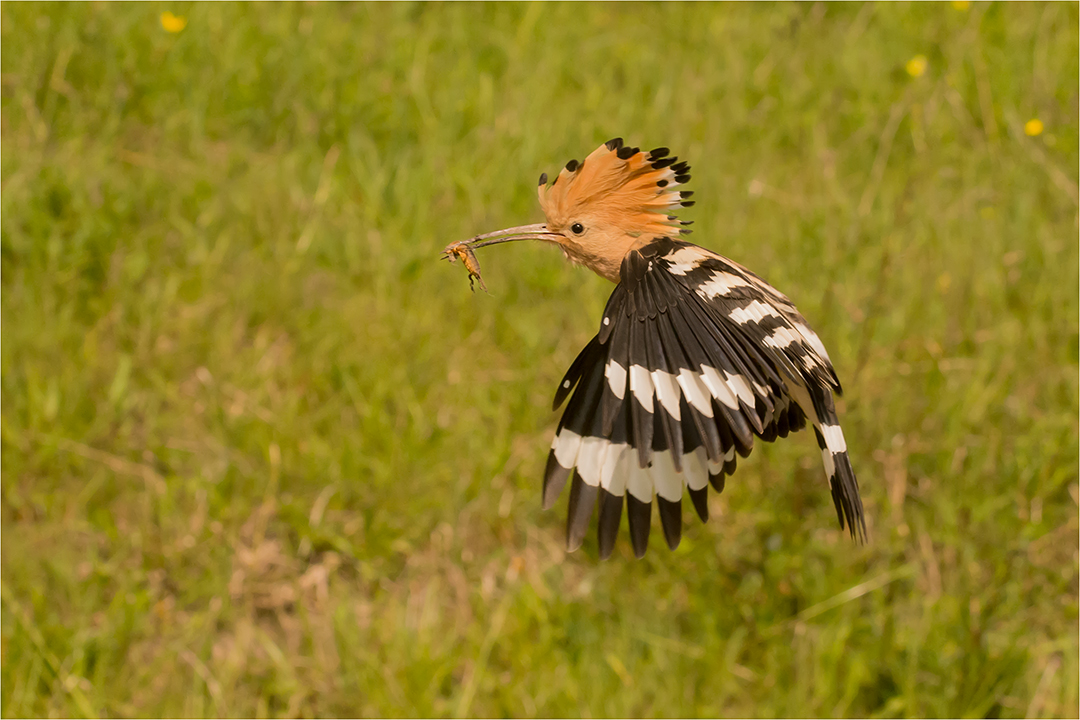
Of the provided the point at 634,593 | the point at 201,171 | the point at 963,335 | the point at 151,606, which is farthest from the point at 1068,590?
the point at 201,171

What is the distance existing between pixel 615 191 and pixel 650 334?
149 millimetres

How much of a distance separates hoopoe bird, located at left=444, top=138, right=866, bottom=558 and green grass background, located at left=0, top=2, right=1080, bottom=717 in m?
1.34

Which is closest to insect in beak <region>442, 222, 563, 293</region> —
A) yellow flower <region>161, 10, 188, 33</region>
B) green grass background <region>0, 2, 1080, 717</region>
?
green grass background <region>0, 2, 1080, 717</region>

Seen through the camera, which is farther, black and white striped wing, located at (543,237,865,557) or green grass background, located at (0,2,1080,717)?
green grass background, located at (0,2,1080,717)

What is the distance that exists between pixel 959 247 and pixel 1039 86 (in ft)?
3.03

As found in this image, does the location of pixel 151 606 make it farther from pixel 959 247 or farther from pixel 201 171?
pixel 959 247

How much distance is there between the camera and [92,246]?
2900 millimetres

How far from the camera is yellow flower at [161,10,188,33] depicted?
3254 millimetres

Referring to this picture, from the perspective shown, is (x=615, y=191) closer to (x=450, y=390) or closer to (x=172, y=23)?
(x=450, y=390)

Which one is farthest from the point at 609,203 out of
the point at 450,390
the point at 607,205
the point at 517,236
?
the point at 450,390

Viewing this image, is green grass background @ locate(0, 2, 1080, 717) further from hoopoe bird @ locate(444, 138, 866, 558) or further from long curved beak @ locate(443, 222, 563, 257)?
long curved beak @ locate(443, 222, 563, 257)

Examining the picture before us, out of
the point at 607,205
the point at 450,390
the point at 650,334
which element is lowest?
the point at 450,390

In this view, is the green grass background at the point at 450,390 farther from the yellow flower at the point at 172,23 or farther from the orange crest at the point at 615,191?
the orange crest at the point at 615,191

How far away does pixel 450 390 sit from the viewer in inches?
108
